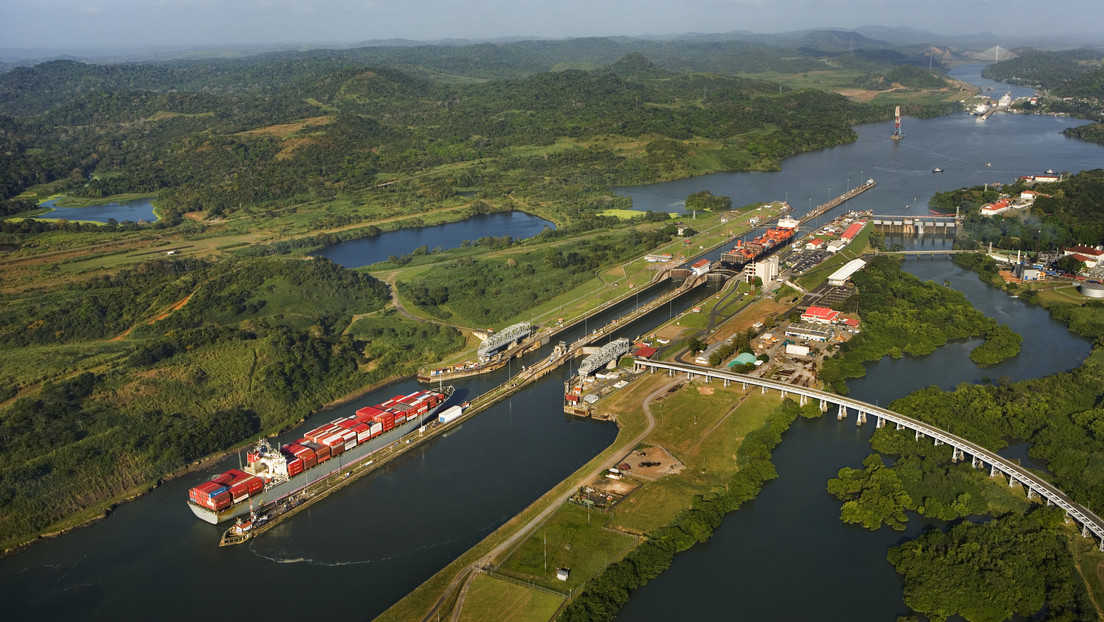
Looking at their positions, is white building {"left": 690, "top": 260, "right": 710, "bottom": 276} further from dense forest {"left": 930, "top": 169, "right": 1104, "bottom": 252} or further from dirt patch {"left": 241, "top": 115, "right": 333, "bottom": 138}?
dirt patch {"left": 241, "top": 115, "right": 333, "bottom": 138}

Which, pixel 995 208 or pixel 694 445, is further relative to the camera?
pixel 995 208

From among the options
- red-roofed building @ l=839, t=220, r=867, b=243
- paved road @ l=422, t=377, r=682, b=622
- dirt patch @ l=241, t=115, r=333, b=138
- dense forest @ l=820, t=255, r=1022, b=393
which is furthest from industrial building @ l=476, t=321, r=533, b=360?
dirt patch @ l=241, t=115, r=333, b=138

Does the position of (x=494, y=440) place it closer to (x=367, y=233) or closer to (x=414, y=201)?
(x=367, y=233)

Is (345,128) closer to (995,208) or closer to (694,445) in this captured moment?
(995,208)

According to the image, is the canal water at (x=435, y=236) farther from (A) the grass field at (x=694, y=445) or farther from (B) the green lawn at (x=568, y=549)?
(B) the green lawn at (x=568, y=549)

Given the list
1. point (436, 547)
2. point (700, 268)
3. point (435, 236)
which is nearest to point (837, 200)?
point (700, 268)

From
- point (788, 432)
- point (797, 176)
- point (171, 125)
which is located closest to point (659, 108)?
point (797, 176)
